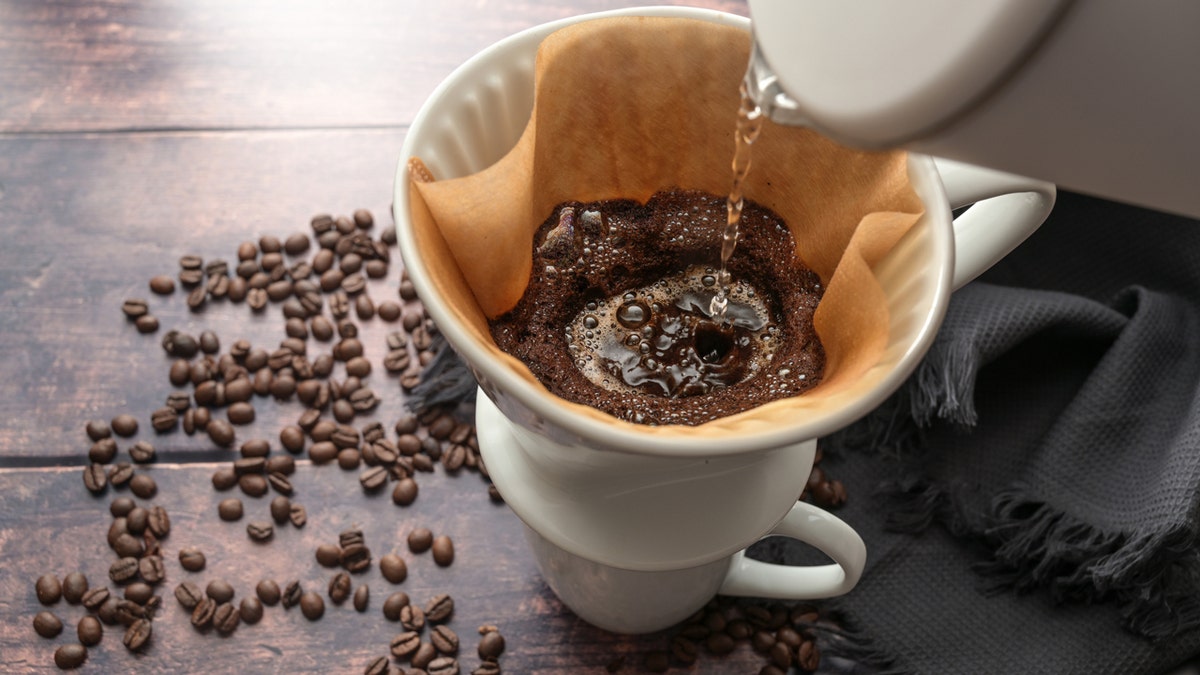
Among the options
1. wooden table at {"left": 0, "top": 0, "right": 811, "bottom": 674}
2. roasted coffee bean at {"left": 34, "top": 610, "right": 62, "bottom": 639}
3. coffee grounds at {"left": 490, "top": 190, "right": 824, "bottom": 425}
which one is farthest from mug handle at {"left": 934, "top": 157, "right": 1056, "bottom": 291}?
roasted coffee bean at {"left": 34, "top": 610, "right": 62, "bottom": 639}

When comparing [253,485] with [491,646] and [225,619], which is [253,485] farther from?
[491,646]

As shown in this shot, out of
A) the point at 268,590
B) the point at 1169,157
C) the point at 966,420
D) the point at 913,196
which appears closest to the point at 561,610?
the point at 268,590

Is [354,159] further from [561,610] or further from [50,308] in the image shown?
[561,610]

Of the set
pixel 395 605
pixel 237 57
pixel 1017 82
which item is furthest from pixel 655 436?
pixel 237 57

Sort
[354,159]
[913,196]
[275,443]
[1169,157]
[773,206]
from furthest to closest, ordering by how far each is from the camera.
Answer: [354,159] < [275,443] < [773,206] < [913,196] < [1169,157]

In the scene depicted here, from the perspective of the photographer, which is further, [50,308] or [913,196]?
[50,308]

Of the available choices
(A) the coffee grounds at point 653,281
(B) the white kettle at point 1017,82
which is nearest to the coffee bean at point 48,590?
(A) the coffee grounds at point 653,281
